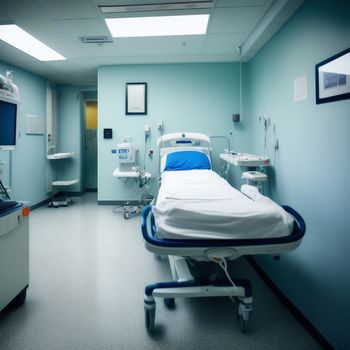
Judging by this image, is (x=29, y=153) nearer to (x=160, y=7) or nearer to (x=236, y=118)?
(x=160, y=7)

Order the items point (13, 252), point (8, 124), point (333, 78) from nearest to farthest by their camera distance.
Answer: point (333, 78)
point (13, 252)
point (8, 124)

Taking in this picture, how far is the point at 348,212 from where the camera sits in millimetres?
1532

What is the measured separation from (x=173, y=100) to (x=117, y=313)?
370cm

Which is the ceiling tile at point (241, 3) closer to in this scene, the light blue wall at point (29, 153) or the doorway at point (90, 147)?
the light blue wall at point (29, 153)

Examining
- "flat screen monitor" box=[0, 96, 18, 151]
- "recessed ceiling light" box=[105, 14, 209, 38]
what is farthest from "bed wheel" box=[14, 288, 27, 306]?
"recessed ceiling light" box=[105, 14, 209, 38]

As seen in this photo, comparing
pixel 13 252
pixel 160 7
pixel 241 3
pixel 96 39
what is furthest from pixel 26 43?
pixel 13 252

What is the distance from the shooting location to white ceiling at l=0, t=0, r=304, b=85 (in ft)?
8.83

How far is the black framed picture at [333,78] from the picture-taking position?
5.09ft

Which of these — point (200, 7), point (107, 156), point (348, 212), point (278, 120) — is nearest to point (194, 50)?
point (200, 7)

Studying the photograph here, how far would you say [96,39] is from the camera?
3600 mm

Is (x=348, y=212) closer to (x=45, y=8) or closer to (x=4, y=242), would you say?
(x=4, y=242)

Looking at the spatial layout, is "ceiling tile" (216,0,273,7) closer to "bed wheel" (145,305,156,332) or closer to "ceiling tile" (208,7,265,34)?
"ceiling tile" (208,7,265,34)

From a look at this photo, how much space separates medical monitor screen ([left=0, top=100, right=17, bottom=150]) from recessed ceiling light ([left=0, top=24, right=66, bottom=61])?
1.63 metres

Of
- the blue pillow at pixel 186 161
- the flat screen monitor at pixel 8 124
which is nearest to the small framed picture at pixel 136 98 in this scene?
the blue pillow at pixel 186 161
